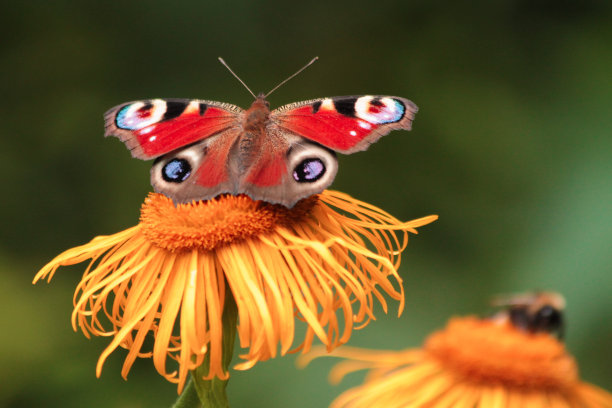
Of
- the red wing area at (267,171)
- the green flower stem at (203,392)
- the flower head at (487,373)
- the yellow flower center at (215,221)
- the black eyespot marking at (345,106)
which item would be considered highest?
the black eyespot marking at (345,106)

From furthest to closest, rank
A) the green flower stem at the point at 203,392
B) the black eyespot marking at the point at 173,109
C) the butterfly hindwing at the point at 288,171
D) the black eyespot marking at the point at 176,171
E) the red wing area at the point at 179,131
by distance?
the black eyespot marking at the point at 173,109
the red wing area at the point at 179,131
the black eyespot marking at the point at 176,171
the butterfly hindwing at the point at 288,171
the green flower stem at the point at 203,392

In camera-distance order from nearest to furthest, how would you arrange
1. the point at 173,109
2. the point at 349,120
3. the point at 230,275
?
the point at 230,275, the point at 349,120, the point at 173,109

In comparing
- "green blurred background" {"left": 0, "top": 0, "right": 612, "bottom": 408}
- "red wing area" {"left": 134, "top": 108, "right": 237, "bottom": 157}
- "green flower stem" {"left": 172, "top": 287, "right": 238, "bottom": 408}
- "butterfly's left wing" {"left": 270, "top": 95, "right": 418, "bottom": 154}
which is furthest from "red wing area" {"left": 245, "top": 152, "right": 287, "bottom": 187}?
"green blurred background" {"left": 0, "top": 0, "right": 612, "bottom": 408}

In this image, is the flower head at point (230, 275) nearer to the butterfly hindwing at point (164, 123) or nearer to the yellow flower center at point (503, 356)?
the butterfly hindwing at point (164, 123)

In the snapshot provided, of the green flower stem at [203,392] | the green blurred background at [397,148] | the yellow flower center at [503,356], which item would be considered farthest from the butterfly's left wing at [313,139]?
the green blurred background at [397,148]

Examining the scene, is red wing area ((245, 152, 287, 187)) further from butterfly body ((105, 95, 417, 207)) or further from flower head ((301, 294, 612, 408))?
flower head ((301, 294, 612, 408))

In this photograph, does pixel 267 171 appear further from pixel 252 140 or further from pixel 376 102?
pixel 376 102

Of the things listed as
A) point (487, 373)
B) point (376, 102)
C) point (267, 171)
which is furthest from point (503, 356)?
point (267, 171)

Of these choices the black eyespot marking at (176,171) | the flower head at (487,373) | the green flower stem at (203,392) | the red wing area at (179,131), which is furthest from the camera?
the flower head at (487,373)
